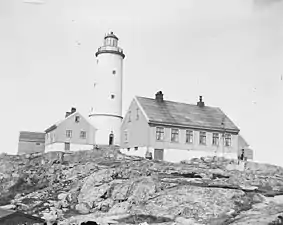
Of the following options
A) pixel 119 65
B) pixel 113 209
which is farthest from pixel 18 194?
pixel 119 65

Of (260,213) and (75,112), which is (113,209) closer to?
(260,213)

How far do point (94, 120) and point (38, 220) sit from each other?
23.9 m

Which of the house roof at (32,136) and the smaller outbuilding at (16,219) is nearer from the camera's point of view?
the smaller outbuilding at (16,219)

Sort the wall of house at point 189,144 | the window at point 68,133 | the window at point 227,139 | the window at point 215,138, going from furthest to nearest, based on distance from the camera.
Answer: the window at point 68,133, the window at point 227,139, the window at point 215,138, the wall of house at point 189,144

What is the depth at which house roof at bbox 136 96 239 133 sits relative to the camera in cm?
2523

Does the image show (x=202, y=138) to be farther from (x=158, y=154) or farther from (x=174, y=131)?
(x=158, y=154)

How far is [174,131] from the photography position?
25234 millimetres

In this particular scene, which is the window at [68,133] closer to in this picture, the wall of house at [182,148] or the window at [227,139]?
the wall of house at [182,148]

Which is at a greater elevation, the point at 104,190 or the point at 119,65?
the point at 119,65

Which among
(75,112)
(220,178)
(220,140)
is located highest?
(75,112)

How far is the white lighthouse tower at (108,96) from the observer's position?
3366 centimetres

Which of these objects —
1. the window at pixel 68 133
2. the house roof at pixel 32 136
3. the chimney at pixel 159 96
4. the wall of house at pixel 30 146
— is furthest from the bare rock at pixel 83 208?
the house roof at pixel 32 136

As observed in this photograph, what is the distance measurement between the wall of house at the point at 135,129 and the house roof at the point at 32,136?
15432mm

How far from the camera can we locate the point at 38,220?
10.4 m
